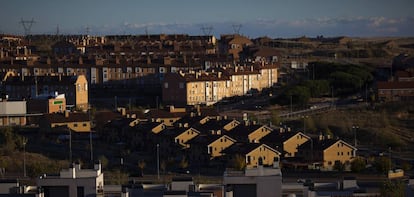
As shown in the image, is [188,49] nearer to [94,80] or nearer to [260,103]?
[94,80]

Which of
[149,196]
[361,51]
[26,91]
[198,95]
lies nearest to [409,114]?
[198,95]

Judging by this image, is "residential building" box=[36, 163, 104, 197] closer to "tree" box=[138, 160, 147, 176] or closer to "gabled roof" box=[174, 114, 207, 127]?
"tree" box=[138, 160, 147, 176]

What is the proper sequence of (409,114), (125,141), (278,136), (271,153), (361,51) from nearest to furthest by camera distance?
(271,153) < (278,136) < (125,141) < (409,114) < (361,51)

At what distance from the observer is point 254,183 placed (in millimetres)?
4363

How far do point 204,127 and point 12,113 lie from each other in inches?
129

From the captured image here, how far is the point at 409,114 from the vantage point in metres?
13.0

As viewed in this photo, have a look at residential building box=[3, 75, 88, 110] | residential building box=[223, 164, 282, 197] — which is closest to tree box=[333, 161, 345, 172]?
residential building box=[223, 164, 282, 197]

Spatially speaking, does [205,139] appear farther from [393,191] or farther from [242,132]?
[393,191]

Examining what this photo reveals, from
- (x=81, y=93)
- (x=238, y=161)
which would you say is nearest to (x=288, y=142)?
(x=238, y=161)

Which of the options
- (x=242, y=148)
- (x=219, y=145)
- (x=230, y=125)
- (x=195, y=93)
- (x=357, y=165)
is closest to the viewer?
(x=357, y=165)

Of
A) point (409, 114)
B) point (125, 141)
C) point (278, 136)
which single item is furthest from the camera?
point (409, 114)

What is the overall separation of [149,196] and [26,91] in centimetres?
1095

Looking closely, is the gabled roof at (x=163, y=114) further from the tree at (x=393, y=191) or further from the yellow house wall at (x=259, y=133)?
the tree at (x=393, y=191)

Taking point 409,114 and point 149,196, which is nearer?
point 149,196
